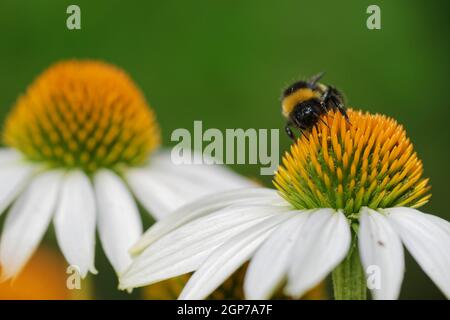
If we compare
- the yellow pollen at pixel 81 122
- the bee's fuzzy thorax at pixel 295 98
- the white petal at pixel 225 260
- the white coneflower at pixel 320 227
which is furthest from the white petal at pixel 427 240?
the yellow pollen at pixel 81 122

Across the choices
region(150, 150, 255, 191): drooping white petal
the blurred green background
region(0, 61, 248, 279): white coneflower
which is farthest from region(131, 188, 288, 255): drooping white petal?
the blurred green background

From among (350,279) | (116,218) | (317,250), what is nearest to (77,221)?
(116,218)

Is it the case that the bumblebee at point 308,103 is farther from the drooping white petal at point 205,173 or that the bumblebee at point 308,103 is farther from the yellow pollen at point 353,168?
the drooping white petal at point 205,173

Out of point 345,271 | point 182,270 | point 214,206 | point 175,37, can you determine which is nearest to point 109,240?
point 214,206

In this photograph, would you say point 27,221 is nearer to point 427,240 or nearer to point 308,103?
point 308,103

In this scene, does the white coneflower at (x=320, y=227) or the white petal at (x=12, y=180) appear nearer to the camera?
the white coneflower at (x=320, y=227)

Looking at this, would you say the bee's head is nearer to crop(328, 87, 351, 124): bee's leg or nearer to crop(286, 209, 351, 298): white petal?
crop(328, 87, 351, 124): bee's leg
